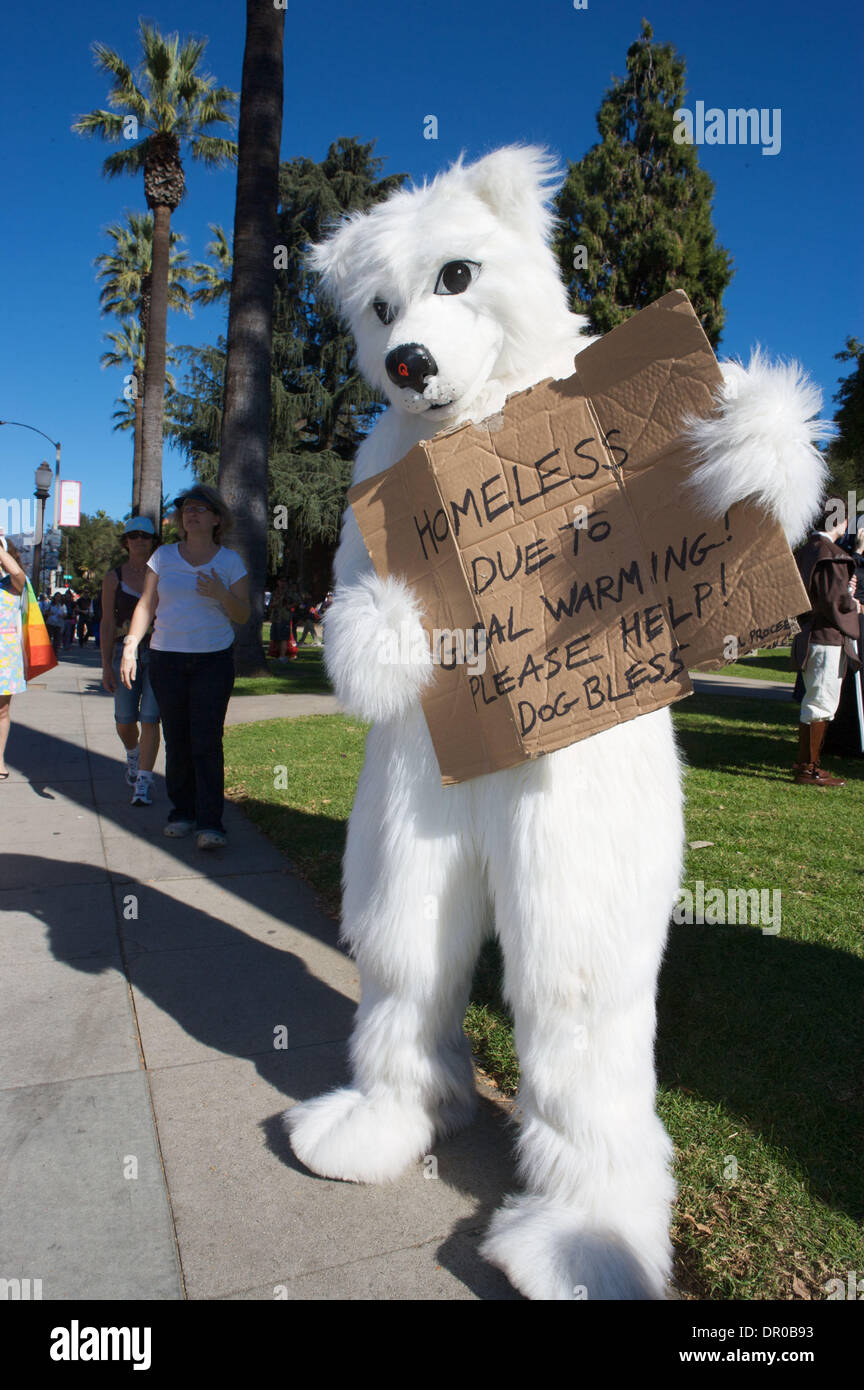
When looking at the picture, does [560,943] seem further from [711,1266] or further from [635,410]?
[635,410]

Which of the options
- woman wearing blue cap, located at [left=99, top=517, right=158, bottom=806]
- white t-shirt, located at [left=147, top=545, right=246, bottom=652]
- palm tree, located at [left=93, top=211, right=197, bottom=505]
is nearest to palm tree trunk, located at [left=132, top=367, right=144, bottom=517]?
palm tree, located at [left=93, top=211, right=197, bottom=505]

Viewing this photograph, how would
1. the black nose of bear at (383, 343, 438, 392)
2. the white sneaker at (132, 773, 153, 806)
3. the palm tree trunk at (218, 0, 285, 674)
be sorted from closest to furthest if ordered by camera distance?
the black nose of bear at (383, 343, 438, 392) → the white sneaker at (132, 773, 153, 806) → the palm tree trunk at (218, 0, 285, 674)

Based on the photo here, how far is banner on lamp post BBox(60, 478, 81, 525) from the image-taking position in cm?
3862

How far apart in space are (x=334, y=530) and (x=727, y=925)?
2211cm

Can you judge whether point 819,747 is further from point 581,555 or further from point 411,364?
point 411,364

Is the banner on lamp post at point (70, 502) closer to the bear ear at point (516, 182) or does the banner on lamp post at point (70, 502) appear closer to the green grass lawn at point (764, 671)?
the green grass lawn at point (764, 671)

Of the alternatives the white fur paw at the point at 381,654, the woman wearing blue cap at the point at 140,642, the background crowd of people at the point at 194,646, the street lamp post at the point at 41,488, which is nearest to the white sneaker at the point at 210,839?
the background crowd of people at the point at 194,646

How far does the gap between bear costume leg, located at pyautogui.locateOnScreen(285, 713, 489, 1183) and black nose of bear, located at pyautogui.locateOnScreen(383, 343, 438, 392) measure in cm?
75

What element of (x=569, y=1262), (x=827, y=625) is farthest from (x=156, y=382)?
(x=569, y=1262)

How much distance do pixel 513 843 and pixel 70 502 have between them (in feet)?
137

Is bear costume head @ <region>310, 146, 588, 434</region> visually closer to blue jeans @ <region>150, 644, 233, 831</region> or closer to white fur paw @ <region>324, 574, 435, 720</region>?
white fur paw @ <region>324, 574, 435, 720</region>

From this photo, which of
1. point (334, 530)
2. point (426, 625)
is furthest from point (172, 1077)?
point (334, 530)

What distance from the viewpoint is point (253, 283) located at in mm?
10188

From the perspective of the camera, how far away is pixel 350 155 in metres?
26.4
